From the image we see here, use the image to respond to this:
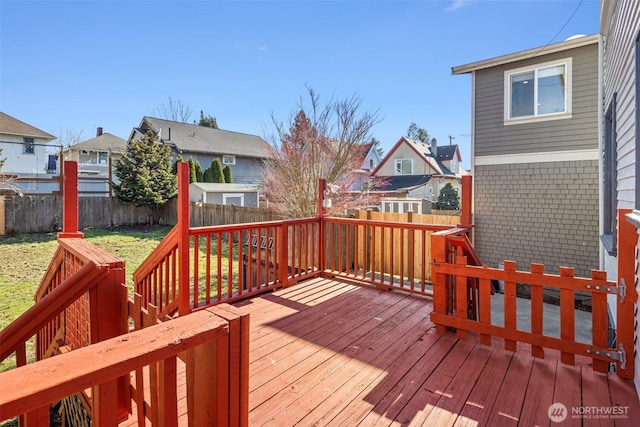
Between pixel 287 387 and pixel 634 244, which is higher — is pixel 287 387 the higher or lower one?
the lower one

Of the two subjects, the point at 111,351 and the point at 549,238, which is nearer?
the point at 111,351

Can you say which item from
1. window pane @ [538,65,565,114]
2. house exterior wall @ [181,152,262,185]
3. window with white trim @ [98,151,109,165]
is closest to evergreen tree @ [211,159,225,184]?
house exterior wall @ [181,152,262,185]

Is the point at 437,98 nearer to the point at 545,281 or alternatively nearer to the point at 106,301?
the point at 545,281

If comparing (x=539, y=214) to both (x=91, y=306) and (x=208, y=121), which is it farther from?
(x=208, y=121)

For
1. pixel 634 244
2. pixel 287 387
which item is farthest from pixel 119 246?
pixel 634 244

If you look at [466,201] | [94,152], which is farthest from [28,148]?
[466,201]

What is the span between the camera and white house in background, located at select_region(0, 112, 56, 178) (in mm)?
16672

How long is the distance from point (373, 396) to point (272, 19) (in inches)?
378

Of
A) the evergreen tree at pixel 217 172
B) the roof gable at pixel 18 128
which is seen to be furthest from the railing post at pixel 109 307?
the roof gable at pixel 18 128

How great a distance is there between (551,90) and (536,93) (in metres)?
0.27

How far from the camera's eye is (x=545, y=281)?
Result: 98.5 inches

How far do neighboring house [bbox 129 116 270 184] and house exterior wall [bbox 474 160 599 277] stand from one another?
37.4 feet

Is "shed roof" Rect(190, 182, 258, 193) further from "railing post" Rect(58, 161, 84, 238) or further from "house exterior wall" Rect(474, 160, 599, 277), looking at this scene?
"railing post" Rect(58, 161, 84, 238)

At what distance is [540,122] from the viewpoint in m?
7.23
